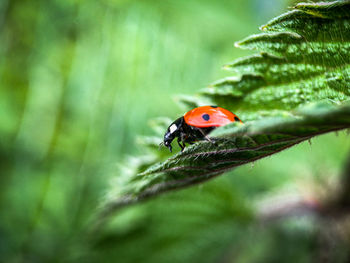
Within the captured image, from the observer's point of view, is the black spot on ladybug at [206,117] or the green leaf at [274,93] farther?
the black spot on ladybug at [206,117]

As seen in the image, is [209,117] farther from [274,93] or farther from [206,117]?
[274,93]

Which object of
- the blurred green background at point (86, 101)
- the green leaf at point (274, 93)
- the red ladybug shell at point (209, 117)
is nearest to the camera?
the green leaf at point (274, 93)

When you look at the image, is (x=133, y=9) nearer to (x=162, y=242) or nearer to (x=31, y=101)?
(x=31, y=101)

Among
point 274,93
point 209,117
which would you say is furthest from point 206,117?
point 274,93

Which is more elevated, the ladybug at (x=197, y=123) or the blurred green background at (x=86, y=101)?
the blurred green background at (x=86, y=101)

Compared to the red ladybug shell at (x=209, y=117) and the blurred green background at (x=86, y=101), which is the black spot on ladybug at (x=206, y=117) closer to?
the red ladybug shell at (x=209, y=117)

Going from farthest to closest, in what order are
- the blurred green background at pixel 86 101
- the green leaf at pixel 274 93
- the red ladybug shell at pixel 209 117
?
the blurred green background at pixel 86 101 < the red ladybug shell at pixel 209 117 < the green leaf at pixel 274 93

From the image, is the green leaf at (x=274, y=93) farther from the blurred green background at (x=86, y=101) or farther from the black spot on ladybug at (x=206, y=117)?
the blurred green background at (x=86, y=101)

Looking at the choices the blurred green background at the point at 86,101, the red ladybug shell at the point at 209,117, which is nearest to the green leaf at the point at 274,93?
the red ladybug shell at the point at 209,117
